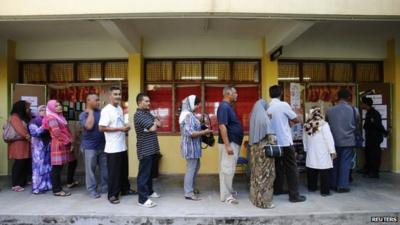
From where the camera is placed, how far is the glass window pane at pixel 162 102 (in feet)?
28.2

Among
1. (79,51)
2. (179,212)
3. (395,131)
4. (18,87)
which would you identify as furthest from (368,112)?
(18,87)

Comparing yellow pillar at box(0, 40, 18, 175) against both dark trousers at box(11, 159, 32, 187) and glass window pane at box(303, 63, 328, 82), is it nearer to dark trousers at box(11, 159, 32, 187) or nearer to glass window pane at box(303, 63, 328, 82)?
dark trousers at box(11, 159, 32, 187)

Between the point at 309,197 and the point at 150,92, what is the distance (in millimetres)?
4194

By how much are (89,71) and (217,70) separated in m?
2.94

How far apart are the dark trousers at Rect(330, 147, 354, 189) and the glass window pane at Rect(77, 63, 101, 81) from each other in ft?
17.6

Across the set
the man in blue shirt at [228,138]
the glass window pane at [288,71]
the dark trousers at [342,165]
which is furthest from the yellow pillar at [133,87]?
the dark trousers at [342,165]

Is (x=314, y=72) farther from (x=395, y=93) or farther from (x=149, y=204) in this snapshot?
(x=149, y=204)

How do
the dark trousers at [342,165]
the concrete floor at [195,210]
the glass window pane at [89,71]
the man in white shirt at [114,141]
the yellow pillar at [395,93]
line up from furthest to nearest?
the glass window pane at [89,71], the yellow pillar at [395,93], the dark trousers at [342,165], the man in white shirt at [114,141], the concrete floor at [195,210]

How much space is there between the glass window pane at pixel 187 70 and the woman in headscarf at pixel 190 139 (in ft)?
8.62

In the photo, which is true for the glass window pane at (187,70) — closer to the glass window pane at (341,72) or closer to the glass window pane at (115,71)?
the glass window pane at (115,71)

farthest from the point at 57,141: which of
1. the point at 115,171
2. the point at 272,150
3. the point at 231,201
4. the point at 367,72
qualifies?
the point at 367,72

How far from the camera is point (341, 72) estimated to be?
8.85 meters

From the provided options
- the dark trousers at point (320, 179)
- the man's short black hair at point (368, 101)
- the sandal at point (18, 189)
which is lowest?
the sandal at point (18, 189)

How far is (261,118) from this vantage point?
18.4 feet
